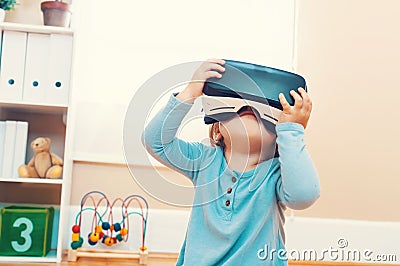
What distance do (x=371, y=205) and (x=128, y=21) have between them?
1093 mm

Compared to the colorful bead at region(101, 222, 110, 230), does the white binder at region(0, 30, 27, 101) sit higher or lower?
higher

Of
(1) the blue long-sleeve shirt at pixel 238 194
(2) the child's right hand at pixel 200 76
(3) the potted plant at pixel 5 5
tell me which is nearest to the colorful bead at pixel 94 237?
(3) the potted plant at pixel 5 5

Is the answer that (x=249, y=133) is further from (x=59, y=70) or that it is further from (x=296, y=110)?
(x=59, y=70)

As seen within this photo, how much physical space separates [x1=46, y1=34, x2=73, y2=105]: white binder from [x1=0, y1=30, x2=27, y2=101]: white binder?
88 millimetres

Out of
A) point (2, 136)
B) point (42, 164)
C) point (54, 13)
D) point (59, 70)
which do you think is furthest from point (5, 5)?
point (42, 164)

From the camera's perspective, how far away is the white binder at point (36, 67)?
1794mm

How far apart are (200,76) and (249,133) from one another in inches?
4.5

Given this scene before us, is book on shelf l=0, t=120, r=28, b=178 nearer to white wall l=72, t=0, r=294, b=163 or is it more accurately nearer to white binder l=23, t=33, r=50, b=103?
white binder l=23, t=33, r=50, b=103

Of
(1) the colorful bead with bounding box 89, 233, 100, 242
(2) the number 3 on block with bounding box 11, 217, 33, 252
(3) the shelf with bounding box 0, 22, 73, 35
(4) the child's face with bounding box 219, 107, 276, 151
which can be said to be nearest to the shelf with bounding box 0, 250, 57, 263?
(2) the number 3 on block with bounding box 11, 217, 33, 252

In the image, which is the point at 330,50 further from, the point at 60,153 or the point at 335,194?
the point at 60,153

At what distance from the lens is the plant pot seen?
6.10 feet

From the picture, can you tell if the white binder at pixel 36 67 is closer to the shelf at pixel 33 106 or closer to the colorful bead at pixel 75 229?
the shelf at pixel 33 106

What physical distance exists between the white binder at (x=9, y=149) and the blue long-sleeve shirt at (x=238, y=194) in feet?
3.26

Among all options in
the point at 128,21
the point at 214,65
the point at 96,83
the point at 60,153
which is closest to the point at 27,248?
the point at 60,153
